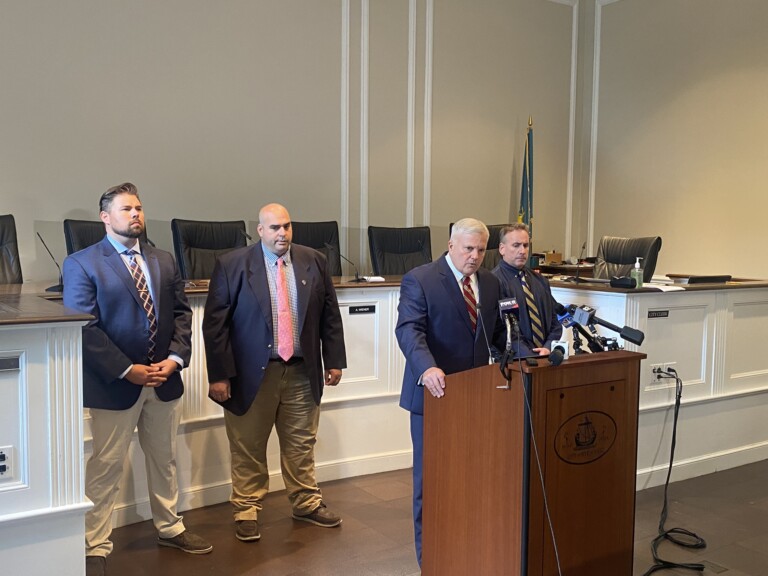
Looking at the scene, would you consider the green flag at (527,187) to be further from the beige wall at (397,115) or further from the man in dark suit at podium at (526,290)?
the man in dark suit at podium at (526,290)

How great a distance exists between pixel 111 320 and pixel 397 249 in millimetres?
3836

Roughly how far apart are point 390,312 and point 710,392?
189cm

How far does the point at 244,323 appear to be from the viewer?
337 cm

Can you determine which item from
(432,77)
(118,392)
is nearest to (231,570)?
(118,392)

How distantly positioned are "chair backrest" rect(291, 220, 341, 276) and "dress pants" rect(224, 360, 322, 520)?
2430 millimetres

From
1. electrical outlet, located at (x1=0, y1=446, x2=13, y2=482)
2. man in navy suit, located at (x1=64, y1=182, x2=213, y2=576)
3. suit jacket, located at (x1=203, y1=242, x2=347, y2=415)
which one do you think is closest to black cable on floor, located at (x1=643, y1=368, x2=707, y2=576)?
suit jacket, located at (x1=203, y1=242, x2=347, y2=415)

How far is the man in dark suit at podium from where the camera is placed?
3.45 m

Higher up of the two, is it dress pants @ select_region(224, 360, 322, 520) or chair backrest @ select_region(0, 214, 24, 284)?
chair backrest @ select_region(0, 214, 24, 284)

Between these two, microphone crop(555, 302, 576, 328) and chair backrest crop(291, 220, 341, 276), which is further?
chair backrest crop(291, 220, 341, 276)

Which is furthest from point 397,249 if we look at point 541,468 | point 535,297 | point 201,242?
point 541,468

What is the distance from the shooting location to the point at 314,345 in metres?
3.48

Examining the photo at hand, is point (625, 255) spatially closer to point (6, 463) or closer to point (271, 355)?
point (271, 355)

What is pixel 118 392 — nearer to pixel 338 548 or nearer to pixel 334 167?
pixel 338 548

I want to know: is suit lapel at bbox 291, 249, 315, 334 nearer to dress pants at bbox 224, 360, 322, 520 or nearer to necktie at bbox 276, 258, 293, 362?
necktie at bbox 276, 258, 293, 362
